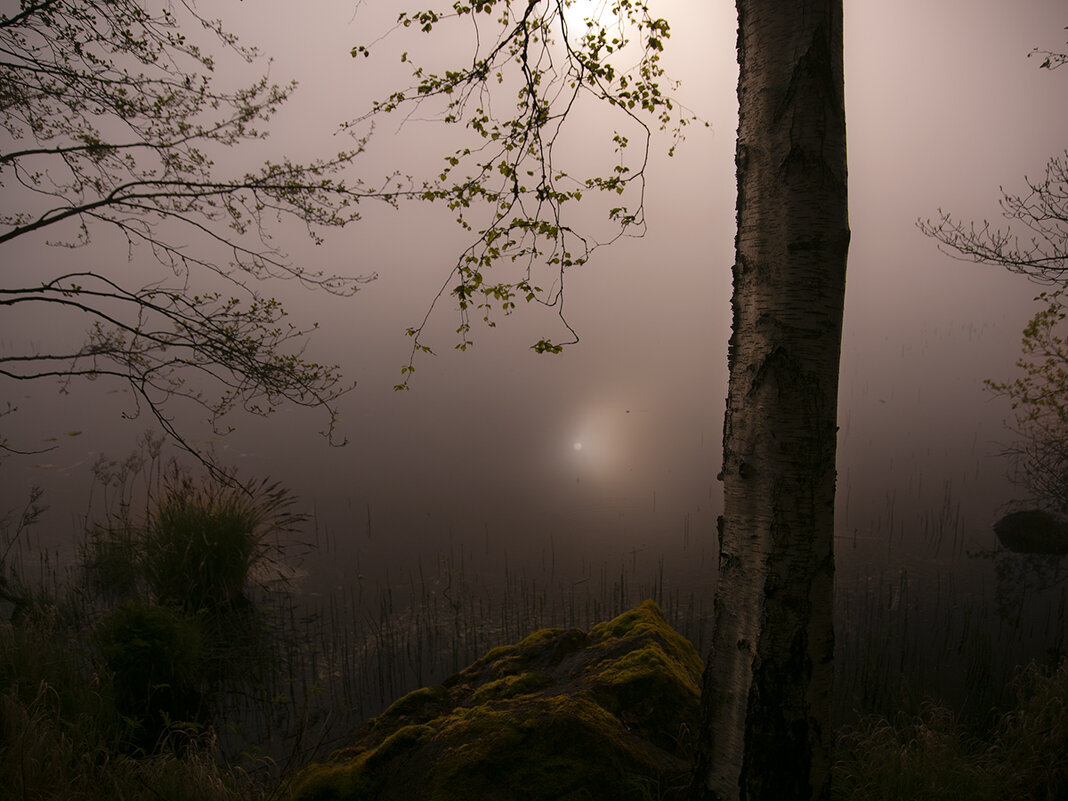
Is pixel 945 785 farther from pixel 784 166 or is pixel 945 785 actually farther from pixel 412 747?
pixel 784 166

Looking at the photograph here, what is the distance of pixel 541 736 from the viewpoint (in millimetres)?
2961

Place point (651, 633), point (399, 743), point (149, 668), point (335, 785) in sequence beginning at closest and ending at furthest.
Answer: point (335, 785) → point (399, 743) → point (651, 633) → point (149, 668)

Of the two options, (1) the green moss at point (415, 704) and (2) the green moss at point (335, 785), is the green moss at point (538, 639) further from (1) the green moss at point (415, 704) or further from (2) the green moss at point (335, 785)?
(2) the green moss at point (335, 785)

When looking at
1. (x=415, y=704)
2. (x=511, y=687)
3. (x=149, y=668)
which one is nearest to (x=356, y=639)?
(x=149, y=668)

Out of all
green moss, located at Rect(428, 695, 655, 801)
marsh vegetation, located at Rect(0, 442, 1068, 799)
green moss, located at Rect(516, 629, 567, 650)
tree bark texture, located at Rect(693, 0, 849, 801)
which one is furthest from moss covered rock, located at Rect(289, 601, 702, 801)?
tree bark texture, located at Rect(693, 0, 849, 801)

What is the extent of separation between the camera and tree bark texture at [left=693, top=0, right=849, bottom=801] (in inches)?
90.3

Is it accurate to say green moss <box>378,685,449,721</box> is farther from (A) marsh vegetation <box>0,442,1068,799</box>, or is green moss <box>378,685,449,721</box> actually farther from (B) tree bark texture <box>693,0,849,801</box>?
(B) tree bark texture <box>693,0,849,801</box>

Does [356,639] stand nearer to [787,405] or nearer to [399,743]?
[399,743]

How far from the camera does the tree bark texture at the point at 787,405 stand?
7.52ft

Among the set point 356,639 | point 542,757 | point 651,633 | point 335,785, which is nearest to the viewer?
point 542,757

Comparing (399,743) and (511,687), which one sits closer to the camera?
(399,743)

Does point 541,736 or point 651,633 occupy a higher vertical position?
point 651,633

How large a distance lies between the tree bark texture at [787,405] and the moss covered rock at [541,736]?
662 millimetres

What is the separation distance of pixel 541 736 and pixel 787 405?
1973 millimetres
